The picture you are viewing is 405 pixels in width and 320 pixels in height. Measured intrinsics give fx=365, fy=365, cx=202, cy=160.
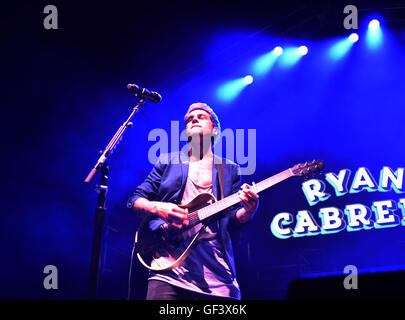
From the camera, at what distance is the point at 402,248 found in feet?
19.2

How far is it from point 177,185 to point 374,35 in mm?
5249

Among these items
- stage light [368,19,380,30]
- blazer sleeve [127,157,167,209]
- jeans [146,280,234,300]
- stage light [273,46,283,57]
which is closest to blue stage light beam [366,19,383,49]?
stage light [368,19,380,30]

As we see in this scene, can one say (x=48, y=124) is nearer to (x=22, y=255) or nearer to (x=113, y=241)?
(x=22, y=255)

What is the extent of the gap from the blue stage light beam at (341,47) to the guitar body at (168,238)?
15.9ft

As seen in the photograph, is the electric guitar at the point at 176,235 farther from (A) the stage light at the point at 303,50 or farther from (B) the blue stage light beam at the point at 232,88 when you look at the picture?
(A) the stage light at the point at 303,50

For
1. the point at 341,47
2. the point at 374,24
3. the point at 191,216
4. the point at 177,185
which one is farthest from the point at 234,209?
the point at 374,24

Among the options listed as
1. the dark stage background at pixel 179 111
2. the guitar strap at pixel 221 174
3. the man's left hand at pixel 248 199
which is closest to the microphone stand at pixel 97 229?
the guitar strap at pixel 221 174

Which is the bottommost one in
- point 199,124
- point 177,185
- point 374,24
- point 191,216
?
point 191,216

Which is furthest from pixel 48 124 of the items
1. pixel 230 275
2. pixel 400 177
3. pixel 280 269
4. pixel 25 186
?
pixel 400 177

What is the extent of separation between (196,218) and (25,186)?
2.83m

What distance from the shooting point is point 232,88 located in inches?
276

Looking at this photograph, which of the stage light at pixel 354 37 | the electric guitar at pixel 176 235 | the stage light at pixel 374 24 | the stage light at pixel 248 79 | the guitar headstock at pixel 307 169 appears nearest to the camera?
the electric guitar at pixel 176 235

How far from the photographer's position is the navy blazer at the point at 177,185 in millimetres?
2883

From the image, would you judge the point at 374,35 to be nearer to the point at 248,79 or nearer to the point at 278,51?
the point at 278,51
